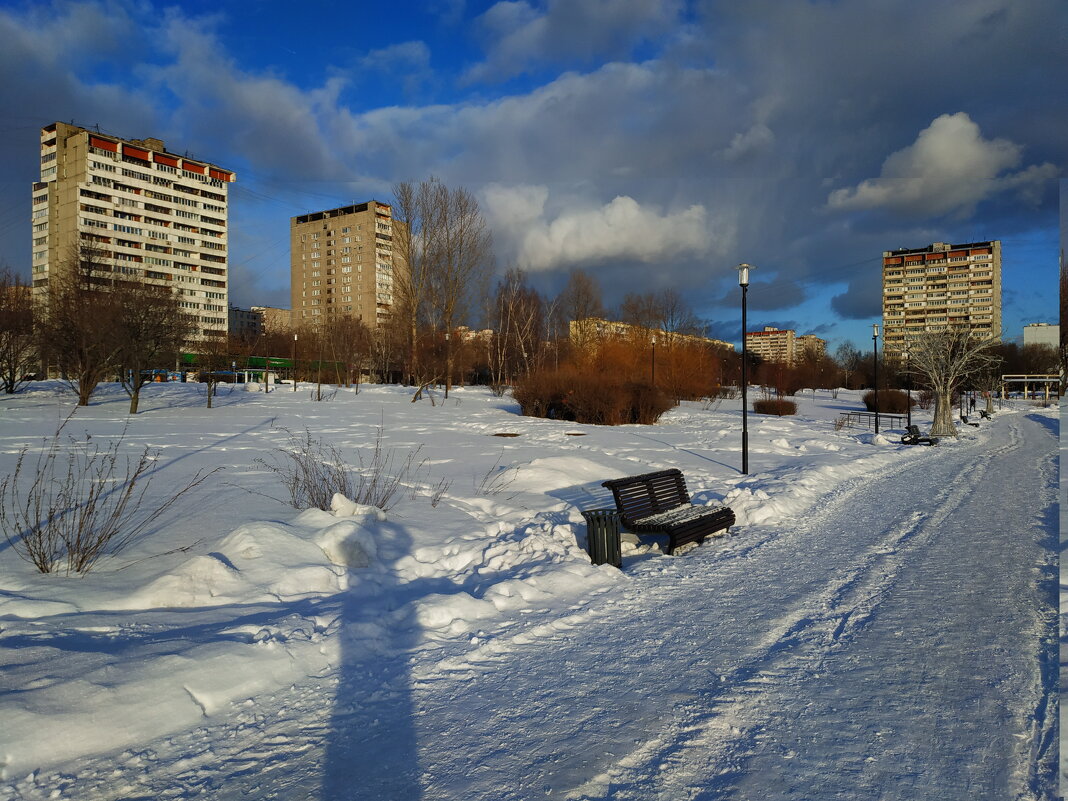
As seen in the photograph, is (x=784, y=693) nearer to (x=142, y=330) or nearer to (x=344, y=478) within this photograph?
(x=344, y=478)

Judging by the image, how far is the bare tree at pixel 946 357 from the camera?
2204 centimetres

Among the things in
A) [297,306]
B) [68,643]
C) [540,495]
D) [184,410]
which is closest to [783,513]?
[540,495]

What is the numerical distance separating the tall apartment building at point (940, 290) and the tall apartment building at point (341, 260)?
3591 inches

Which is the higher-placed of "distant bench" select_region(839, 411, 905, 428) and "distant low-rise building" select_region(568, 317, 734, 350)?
"distant low-rise building" select_region(568, 317, 734, 350)

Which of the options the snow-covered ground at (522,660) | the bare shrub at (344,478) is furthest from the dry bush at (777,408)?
the snow-covered ground at (522,660)

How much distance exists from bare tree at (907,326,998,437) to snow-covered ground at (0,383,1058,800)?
16.2 m

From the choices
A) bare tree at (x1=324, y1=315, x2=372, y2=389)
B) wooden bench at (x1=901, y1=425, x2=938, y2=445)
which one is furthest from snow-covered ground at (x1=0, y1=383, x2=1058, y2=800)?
bare tree at (x1=324, y1=315, x2=372, y2=389)

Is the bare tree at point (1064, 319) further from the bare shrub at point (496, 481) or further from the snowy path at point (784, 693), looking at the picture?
the bare shrub at point (496, 481)

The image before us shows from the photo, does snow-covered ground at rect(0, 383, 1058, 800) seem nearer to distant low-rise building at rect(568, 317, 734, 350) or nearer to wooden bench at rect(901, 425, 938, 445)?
wooden bench at rect(901, 425, 938, 445)

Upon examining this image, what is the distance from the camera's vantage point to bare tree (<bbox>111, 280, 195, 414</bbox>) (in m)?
22.9

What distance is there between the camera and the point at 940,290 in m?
28.7

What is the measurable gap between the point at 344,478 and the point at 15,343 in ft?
96.9

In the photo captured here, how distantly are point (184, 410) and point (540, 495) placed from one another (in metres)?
21.7

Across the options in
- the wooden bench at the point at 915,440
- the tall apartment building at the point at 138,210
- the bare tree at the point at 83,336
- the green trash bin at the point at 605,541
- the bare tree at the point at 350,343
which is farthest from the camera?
the tall apartment building at the point at 138,210
